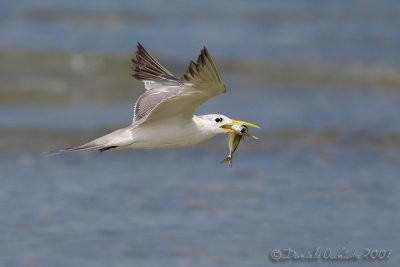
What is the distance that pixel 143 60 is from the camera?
6879 millimetres

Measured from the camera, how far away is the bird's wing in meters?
5.11

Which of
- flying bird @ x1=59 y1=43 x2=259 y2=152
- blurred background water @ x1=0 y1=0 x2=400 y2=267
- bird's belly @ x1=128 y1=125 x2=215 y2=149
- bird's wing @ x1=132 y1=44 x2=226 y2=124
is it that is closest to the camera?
bird's wing @ x1=132 y1=44 x2=226 y2=124

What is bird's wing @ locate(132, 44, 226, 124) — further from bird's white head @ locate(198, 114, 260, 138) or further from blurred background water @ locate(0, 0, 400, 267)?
blurred background water @ locate(0, 0, 400, 267)

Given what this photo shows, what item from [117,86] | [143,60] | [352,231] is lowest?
[352,231]

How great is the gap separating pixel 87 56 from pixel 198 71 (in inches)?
473

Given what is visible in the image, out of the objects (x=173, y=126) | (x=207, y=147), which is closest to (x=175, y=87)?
(x=173, y=126)

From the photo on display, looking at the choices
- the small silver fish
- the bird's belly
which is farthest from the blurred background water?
the bird's belly

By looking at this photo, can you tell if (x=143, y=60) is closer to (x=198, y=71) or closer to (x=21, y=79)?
(x=198, y=71)

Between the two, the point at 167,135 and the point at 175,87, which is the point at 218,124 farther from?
the point at 175,87

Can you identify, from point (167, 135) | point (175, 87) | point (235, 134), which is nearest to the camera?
point (167, 135)

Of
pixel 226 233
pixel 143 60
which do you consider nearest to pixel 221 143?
pixel 226 233

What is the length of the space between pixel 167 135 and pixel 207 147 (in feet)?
16.3

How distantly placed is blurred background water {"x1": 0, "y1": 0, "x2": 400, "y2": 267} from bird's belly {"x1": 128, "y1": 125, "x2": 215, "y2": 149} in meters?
1.74

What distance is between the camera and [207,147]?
1094 centimetres
